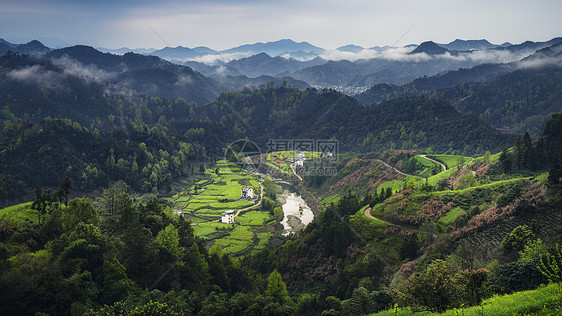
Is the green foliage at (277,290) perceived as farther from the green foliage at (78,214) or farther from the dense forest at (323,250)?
the green foliage at (78,214)

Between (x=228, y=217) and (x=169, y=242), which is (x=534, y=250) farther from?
(x=228, y=217)

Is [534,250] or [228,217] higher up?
[534,250]

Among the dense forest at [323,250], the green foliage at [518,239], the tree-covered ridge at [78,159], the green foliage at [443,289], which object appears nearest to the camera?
the green foliage at [443,289]

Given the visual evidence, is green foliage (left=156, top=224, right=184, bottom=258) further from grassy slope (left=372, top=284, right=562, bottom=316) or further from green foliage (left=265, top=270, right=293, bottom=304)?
grassy slope (left=372, top=284, right=562, bottom=316)

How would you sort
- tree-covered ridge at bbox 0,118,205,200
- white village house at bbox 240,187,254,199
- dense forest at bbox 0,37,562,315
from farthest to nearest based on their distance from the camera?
1. white village house at bbox 240,187,254,199
2. tree-covered ridge at bbox 0,118,205,200
3. dense forest at bbox 0,37,562,315

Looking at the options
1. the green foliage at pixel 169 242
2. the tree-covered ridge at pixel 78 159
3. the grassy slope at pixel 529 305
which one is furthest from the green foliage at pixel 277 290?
the tree-covered ridge at pixel 78 159

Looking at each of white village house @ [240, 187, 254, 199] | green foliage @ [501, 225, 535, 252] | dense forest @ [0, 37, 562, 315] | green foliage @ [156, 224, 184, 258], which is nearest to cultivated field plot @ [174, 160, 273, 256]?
dense forest @ [0, 37, 562, 315]

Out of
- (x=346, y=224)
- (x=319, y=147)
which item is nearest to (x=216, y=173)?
(x=319, y=147)

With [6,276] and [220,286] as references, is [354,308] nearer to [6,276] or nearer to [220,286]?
[220,286]

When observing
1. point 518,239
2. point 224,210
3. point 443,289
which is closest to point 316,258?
point 518,239

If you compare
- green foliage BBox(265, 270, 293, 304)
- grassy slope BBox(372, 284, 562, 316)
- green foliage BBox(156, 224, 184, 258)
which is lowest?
green foliage BBox(265, 270, 293, 304)
